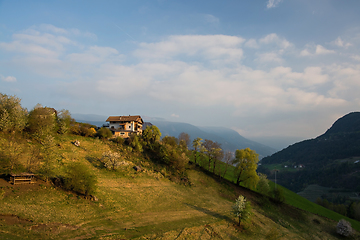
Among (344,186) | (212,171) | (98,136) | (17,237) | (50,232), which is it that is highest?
(98,136)

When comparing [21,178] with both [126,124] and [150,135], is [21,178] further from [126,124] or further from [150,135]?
[126,124]

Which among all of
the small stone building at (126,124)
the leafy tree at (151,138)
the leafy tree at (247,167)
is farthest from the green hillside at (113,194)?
the small stone building at (126,124)

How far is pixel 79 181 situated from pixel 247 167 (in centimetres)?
5178

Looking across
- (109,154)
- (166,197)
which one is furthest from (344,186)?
(109,154)

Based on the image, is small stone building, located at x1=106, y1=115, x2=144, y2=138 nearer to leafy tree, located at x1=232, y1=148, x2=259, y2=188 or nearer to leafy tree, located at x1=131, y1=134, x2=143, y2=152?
leafy tree, located at x1=131, y1=134, x2=143, y2=152

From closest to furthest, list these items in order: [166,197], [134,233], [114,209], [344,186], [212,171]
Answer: [134,233], [114,209], [166,197], [212,171], [344,186]

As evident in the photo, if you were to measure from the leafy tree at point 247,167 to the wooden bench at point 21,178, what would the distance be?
56.9 m

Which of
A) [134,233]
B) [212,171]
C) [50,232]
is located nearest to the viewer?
[50,232]

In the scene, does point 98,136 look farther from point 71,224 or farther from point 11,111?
point 71,224

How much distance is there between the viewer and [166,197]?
40.8 meters

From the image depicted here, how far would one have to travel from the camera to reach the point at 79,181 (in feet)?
96.6

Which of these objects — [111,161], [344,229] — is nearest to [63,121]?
[111,161]

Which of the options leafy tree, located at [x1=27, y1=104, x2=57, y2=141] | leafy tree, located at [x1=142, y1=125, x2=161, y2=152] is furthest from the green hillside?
leafy tree, located at [x1=142, y1=125, x2=161, y2=152]

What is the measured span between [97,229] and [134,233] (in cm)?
489
